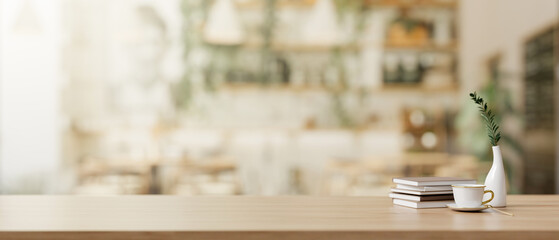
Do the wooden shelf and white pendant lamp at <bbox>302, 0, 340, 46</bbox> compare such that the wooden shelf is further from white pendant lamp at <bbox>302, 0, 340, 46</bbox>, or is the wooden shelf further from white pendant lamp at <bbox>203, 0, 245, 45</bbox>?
white pendant lamp at <bbox>203, 0, 245, 45</bbox>

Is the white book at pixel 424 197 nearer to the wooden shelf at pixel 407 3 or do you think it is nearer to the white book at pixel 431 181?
the white book at pixel 431 181

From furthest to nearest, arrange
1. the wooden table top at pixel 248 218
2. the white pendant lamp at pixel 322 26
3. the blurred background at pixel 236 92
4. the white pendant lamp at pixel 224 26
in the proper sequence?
1. the blurred background at pixel 236 92
2. the white pendant lamp at pixel 322 26
3. the white pendant lamp at pixel 224 26
4. the wooden table top at pixel 248 218

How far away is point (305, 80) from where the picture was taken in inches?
249

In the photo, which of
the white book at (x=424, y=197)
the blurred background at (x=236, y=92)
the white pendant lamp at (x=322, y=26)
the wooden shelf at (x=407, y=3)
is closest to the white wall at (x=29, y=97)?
the blurred background at (x=236, y=92)

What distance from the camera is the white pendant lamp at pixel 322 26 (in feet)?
19.6

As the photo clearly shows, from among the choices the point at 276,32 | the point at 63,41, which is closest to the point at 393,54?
the point at 276,32

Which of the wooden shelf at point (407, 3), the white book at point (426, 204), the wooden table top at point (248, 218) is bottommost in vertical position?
the wooden table top at point (248, 218)

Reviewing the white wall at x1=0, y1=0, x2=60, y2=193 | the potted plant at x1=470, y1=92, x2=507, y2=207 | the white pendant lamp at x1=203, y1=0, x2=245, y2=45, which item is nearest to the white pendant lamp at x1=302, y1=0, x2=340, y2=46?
the white pendant lamp at x1=203, y1=0, x2=245, y2=45

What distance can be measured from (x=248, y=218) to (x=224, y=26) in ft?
14.9

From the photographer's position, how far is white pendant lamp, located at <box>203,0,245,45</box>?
19.2 ft

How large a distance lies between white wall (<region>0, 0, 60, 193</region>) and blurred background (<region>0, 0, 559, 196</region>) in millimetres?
11

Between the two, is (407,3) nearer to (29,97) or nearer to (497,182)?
(29,97)

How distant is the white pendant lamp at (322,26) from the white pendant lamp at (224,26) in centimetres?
67

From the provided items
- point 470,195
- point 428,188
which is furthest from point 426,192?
point 470,195
